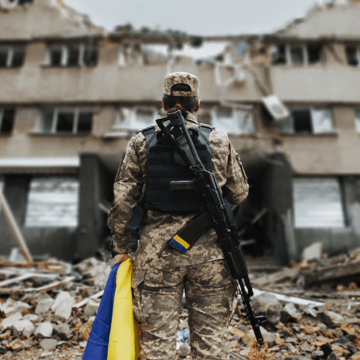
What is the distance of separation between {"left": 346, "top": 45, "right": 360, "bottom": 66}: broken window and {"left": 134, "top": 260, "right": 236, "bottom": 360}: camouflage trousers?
39.8ft

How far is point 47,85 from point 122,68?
268cm

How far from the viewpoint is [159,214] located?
1783 millimetres

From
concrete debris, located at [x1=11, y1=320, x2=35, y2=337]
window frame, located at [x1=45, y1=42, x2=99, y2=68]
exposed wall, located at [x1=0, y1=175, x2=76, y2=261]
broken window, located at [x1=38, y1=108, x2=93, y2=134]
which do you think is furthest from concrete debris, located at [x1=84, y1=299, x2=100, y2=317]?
window frame, located at [x1=45, y1=42, x2=99, y2=68]

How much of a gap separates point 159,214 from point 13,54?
1209cm

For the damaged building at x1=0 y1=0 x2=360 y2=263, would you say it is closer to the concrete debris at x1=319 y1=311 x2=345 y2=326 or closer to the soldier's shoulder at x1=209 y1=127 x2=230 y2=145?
the concrete debris at x1=319 y1=311 x2=345 y2=326

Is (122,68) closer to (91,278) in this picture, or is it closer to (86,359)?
(91,278)

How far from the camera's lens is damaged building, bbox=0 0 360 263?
9.01 meters

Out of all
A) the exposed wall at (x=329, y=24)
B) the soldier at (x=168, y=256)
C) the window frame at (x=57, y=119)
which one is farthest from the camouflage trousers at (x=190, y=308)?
the exposed wall at (x=329, y=24)

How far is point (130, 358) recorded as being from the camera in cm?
166

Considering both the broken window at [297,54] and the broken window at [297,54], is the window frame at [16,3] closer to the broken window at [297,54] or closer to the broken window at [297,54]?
the broken window at [297,54]

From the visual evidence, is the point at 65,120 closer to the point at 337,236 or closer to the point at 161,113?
the point at 161,113

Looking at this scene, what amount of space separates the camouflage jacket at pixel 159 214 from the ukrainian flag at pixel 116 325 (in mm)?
149

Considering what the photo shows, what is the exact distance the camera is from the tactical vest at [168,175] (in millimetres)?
→ 1742

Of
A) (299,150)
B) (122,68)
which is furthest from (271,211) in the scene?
(122,68)
